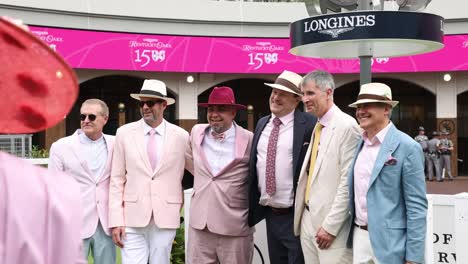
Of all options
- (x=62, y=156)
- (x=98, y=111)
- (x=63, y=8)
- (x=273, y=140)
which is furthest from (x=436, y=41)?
(x=63, y=8)

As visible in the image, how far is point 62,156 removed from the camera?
4.51 meters

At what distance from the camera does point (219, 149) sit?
4.49 meters

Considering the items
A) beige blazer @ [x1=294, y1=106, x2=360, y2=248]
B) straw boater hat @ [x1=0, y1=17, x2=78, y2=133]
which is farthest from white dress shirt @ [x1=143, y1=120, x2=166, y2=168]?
straw boater hat @ [x1=0, y1=17, x2=78, y2=133]

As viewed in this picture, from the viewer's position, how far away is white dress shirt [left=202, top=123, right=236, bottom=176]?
445 centimetres

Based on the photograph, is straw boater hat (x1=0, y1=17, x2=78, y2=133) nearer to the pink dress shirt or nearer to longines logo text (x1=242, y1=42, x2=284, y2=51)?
the pink dress shirt

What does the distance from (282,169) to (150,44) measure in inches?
598

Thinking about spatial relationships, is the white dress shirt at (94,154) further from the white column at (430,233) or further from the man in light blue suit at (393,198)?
the white column at (430,233)

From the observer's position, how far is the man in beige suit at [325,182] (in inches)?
150

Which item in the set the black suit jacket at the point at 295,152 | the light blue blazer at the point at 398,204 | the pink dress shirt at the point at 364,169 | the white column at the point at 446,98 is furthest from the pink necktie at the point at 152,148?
the white column at the point at 446,98

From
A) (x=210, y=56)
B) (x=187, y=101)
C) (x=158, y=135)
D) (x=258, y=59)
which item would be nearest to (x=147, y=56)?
(x=210, y=56)

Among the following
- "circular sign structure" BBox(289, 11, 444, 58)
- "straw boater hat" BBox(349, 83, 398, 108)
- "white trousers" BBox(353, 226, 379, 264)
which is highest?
"circular sign structure" BBox(289, 11, 444, 58)

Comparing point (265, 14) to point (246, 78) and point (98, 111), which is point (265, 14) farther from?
point (98, 111)

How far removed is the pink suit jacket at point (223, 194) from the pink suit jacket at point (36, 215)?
3.36 metres

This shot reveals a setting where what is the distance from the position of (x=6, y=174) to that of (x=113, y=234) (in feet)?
11.9
